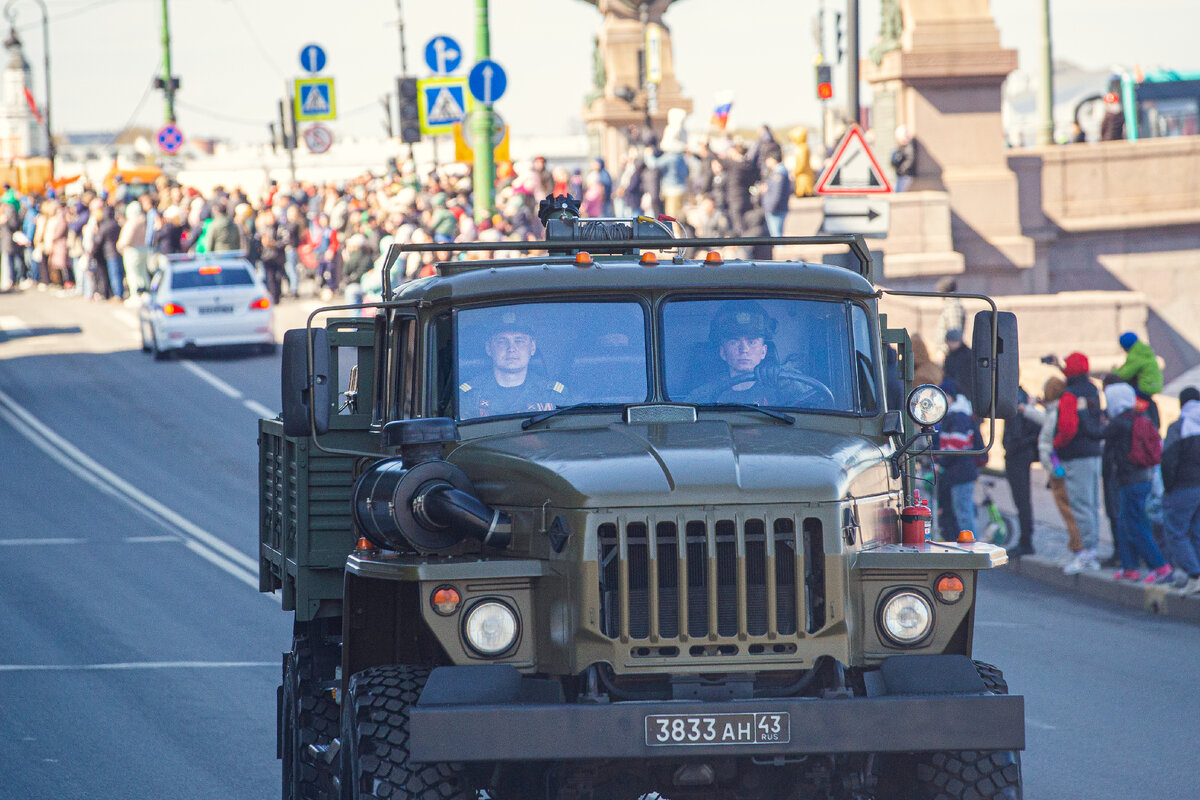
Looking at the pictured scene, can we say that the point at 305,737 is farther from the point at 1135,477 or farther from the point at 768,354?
Answer: the point at 1135,477

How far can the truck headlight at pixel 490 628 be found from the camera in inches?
253

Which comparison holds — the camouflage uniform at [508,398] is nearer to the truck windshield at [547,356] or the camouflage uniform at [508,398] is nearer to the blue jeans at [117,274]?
the truck windshield at [547,356]

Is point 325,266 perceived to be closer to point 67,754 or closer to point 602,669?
point 67,754

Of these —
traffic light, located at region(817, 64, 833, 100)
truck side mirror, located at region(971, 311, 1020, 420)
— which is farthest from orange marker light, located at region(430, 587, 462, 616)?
traffic light, located at region(817, 64, 833, 100)

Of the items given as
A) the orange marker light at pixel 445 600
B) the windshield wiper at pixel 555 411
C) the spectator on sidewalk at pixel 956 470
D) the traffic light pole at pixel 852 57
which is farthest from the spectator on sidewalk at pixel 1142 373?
the traffic light pole at pixel 852 57

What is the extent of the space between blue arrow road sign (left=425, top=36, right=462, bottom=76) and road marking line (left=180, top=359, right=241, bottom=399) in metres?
6.08

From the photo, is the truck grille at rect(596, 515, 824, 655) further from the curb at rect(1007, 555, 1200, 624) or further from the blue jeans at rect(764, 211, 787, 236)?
the blue jeans at rect(764, 211, 787, 236)

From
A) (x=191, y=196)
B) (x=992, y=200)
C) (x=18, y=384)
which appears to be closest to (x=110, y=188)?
(x=191, y=196)

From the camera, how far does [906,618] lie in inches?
258

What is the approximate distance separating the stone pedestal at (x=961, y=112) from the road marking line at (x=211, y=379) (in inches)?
412

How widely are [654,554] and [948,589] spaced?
3.67ft

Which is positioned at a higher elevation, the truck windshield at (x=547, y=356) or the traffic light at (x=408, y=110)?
the traffic light at (x=408, y=110)

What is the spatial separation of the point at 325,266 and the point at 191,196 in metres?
3.67

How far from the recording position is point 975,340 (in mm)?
7359
